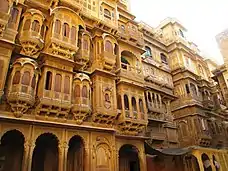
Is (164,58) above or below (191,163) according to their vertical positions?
above

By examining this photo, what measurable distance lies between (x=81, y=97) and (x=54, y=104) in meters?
2.24

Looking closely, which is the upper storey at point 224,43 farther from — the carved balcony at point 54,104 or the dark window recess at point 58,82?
the dark window recess at point 58,82

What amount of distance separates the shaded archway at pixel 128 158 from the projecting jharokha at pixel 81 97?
9cm

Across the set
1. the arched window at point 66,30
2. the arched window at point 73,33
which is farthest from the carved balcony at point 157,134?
the arched window at point 66,30

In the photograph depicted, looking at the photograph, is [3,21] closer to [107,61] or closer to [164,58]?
[107,61]

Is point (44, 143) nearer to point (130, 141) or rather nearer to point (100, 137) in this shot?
point (100, 137)

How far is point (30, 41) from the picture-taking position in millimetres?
13602

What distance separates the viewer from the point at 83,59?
1617 centimetres

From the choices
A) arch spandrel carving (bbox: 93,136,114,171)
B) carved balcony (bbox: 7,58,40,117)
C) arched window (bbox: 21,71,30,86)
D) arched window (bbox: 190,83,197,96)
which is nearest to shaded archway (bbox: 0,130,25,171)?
carved balcony (bbox: 7,58,40,117)

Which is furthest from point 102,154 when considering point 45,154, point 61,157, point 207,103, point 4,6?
Result: point 207,103

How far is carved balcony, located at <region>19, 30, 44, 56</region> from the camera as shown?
13594mm

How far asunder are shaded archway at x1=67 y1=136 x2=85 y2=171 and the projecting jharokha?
0.23ft

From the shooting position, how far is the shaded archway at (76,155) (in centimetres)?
1404

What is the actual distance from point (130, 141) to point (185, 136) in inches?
446
